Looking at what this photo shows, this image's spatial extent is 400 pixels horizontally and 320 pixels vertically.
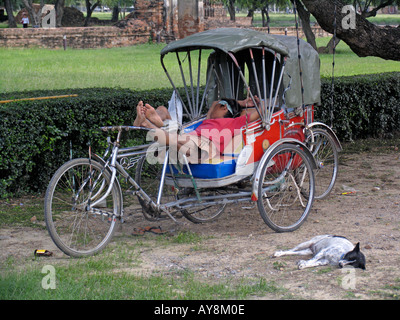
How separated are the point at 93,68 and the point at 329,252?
57.1 feet

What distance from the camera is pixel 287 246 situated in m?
5.32

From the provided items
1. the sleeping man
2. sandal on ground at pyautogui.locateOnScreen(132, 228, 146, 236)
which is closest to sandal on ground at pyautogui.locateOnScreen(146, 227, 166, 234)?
sandal on ground at pyautogui.locateOnScreen(132, 228, 146, 236)

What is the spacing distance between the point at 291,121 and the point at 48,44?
2686 cm

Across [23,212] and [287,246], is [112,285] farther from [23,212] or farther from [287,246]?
[23,212]

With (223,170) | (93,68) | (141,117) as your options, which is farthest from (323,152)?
(93,68)

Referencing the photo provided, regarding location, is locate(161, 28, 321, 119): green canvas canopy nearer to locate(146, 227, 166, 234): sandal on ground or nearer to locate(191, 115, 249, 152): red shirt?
locate(191, 115, 249, 152): red shirt

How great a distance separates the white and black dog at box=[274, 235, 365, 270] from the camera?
4.66m

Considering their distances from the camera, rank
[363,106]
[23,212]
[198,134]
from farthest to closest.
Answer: [363,106]
[23,212]
[198,134]

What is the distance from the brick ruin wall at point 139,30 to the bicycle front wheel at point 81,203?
2651 centimetres

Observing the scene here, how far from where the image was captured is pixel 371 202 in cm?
684

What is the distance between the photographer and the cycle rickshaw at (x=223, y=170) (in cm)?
517

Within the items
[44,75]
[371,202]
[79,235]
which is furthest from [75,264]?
[44,75]

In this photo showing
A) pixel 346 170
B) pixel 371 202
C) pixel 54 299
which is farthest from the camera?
pixel 346 170

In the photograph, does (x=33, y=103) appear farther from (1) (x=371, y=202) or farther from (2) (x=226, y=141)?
(1) (x=371, y=202)
